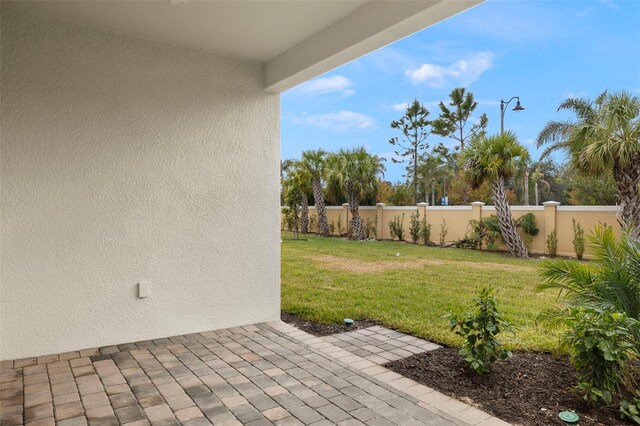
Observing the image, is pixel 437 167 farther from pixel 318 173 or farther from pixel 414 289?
pixel 414 289

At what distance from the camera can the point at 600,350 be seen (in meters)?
2.69

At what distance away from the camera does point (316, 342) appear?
4.09 m

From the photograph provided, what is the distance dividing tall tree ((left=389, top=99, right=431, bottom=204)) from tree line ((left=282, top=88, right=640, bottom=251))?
7 centimetres

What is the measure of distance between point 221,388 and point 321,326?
1921 mm

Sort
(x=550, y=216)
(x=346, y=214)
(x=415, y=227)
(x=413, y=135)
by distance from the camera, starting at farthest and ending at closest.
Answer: (x=413, y=135), (x=346, y=214), (x=415, y=227), (x=550, y=216)

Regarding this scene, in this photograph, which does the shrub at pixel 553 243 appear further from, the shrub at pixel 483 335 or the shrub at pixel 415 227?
the shrub at pixel 483 335

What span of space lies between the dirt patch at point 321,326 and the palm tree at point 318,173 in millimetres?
13793

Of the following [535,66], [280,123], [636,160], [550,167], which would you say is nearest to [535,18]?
[535,66]

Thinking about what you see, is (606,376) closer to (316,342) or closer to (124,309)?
(316,342)

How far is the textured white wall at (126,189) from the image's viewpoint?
3520mm

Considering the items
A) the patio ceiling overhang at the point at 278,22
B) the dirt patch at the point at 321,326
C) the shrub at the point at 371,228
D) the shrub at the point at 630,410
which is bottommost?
the dirt patch at the point at 321,326

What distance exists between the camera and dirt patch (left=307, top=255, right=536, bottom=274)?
364 inches

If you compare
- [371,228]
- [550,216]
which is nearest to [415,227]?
[371,228]

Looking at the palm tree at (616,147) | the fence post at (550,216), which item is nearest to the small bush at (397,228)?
the fence post at (550,216)
